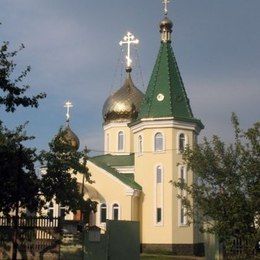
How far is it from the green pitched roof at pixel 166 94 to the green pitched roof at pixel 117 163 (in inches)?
152

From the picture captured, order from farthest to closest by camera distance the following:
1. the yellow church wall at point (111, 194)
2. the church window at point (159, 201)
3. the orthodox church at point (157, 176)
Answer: the yellow church wall at point (111, 194), the church window at point (159, 201), the orthodox church at point (157, 176)

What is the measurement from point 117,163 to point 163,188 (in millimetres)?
6476

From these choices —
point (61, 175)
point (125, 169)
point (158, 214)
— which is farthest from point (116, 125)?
point (61, 175)

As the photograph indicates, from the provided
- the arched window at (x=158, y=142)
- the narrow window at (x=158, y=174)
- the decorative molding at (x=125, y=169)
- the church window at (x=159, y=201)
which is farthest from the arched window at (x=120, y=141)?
the church window at (x=159, y=201)

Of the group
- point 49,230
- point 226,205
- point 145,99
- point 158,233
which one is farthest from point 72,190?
point 145,99

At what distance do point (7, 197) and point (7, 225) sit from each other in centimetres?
156

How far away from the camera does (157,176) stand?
35188mm

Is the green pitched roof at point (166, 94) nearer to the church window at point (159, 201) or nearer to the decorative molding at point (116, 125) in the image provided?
the church window at point (159, 201)

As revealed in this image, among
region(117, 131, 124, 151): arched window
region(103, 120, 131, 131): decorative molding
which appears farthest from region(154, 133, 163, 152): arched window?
region(117, 131, 124, 151): arched window

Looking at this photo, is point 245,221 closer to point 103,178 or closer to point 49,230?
point 49,230

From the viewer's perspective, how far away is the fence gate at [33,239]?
61.1 feet

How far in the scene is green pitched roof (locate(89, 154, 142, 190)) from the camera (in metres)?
35.6

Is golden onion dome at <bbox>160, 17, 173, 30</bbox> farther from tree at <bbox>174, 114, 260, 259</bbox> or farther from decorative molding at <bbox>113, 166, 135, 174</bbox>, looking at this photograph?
tree at <bbox>174, 114, 260, 259</bbox>

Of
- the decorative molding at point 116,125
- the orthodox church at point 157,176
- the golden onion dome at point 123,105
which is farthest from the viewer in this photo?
the decorative molding at point 116,125
